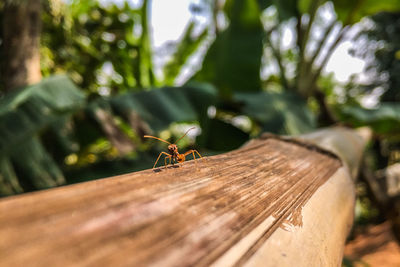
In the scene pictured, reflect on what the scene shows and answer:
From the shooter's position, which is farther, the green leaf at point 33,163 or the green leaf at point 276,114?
the green leaf at point 276,114

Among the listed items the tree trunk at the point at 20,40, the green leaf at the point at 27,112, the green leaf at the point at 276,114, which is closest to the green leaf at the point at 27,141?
the green leaf at the point at 27,112

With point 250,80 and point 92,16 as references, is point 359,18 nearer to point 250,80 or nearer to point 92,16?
point 250,80

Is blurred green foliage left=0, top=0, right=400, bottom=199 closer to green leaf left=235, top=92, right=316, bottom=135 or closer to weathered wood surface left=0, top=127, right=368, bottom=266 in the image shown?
green leaf left=235, top=92, right=316, bottom=135

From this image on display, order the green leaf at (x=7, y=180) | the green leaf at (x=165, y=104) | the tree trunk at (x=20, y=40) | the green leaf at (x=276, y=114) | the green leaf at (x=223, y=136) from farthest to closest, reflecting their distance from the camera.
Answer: the green leaf at (x=223, y=136) → the green leaf at (x=276, y=114) → the tree trunk at (x=20, y=40) → the green leaf at (x=165, y=104) → the green leaf at (x=7, y=180)

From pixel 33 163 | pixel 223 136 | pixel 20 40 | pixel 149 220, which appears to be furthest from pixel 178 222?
pixel 223 136

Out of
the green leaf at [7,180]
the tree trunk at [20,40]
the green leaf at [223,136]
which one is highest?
the tree trunk at [20,40]

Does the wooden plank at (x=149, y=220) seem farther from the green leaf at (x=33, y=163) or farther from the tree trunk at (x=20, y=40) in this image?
the tree trunk at (x=20, y=40)

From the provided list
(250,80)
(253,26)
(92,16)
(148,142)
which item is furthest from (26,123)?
(92,16)
